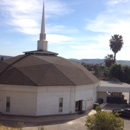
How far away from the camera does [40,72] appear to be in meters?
29.7

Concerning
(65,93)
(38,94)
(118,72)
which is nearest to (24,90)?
(38,94)

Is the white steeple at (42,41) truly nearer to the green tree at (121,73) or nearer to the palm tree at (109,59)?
the green tree at (121,73)

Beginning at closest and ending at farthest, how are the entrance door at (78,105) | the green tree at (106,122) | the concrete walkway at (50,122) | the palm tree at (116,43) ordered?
the green tree at (106,122), the concrete walkway at (50,122), the entrance door at (78,105), the palm tree at (116,43)

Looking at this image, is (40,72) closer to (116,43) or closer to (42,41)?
(42,41)

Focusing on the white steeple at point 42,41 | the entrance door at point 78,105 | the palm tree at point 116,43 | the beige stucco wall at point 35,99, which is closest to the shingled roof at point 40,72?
the beige stucco wall at point 35,99

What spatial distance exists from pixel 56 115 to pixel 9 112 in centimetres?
602

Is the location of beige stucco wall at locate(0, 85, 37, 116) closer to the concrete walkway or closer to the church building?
the church building

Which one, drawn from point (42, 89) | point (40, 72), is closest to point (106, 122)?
point (42, 89)

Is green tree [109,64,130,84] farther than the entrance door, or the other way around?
green tree [109,64,130,84]

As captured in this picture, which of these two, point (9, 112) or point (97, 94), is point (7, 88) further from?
point (97, 94)

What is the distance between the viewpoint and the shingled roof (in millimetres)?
27797

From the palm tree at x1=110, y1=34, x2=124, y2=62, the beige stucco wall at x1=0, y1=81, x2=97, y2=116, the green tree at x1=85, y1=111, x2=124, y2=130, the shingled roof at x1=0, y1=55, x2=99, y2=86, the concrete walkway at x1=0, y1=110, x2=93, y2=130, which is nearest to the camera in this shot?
the green tree at x1=85, y1=111, x2=124, y2=130

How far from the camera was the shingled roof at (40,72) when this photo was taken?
91.2 feet

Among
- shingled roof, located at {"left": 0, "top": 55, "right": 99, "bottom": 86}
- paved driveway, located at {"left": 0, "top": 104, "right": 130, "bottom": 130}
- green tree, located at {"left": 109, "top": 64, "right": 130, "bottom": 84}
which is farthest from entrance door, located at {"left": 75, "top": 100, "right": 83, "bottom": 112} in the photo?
green tree, located at {"left": 109, "top": 64, "right": 130, "bottom": 84}
